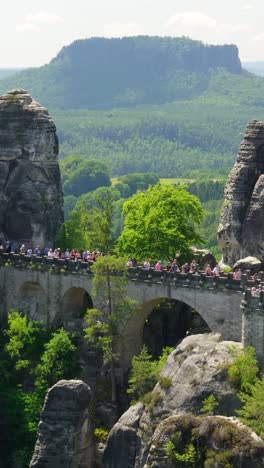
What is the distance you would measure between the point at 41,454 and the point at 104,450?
13.2ft

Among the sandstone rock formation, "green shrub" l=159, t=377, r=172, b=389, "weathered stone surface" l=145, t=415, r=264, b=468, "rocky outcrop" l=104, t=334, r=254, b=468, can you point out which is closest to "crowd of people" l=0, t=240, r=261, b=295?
the sandstone rock formation

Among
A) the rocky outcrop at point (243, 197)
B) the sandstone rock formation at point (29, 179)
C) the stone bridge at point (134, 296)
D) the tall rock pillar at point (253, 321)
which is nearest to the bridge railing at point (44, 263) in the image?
the stone bridge at point (134, 296)

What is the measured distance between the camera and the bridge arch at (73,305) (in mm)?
80750

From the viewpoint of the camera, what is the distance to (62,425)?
69125 millimetres

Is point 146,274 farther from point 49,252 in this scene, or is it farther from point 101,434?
point 101,434

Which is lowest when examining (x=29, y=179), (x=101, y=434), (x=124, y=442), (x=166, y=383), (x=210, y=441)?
(x=101, y=434)

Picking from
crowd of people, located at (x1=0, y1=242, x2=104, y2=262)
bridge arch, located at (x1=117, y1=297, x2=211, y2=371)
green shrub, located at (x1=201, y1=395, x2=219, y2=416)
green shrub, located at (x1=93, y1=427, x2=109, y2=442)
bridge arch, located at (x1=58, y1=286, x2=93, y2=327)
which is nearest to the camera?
green shrub, located at (x1=201, y1=395, x2=219, y2=416)

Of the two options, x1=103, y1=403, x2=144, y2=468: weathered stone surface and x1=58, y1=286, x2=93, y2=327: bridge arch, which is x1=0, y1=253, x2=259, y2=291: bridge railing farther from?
x1=103, y1=403, x2=144, y2=468: weathered stone surface

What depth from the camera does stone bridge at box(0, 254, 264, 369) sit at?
69.2 m

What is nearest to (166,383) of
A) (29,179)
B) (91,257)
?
(91,257)

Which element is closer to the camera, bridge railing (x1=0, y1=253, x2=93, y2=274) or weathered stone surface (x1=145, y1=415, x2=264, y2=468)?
weathered stone surface (x1=145, y1=415, x2=264, y2=468)

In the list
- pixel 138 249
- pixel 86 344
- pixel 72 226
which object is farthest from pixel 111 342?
pixel 72 226

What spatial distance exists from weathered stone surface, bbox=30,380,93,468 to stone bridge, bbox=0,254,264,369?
7.52m

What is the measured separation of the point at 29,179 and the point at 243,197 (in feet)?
60.4
